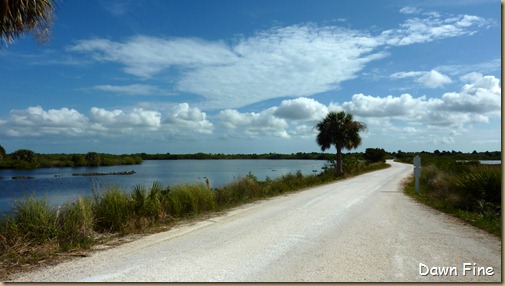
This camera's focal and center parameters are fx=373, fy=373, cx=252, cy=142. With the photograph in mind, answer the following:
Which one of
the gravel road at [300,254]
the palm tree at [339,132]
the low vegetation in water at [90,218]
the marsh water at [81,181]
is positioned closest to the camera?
the gravel road at [300,254]

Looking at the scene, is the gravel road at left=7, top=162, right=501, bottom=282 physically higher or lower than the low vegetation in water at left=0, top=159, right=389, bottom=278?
lower

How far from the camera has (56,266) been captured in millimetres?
5961

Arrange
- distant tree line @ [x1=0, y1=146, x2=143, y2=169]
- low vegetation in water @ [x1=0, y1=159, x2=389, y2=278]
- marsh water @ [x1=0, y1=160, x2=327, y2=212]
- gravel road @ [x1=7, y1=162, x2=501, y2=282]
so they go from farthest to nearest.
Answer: distant tree line @ [x1=0, y1=146, x2=143, y2=169], marsh water @ [x1=0, y1=160, x2=327, y2=212], low vegetation in water @ [x1=0, y1=159, x2=389, y2=278], gravel road @ [x1=7, y1=162, x2=501, y2=282]

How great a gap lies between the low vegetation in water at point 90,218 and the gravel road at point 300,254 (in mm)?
777

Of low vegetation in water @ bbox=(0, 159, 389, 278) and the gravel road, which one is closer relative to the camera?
the gravel road

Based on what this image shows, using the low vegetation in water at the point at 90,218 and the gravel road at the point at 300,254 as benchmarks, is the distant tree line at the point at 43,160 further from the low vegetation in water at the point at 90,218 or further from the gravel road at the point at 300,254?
the gravel road at the point at 300,254

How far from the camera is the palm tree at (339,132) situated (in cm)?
3428

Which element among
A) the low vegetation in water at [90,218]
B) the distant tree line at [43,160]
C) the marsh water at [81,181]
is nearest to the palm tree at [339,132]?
the marsh water at [81,181]

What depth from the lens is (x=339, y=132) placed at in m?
34.2

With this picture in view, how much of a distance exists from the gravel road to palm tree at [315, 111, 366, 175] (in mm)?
24205

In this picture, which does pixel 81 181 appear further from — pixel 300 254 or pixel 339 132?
pixel 300 254

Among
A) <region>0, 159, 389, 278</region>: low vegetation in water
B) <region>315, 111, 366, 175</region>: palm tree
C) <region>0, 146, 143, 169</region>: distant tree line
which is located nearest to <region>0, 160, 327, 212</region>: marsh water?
<region>0, 159, 389, 278</region>: low vegetation in water

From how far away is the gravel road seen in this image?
17.7 ft

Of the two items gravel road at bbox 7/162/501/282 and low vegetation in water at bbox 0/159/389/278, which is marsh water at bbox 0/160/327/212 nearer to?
low vegetation in water at bbox 0/159/389/278
